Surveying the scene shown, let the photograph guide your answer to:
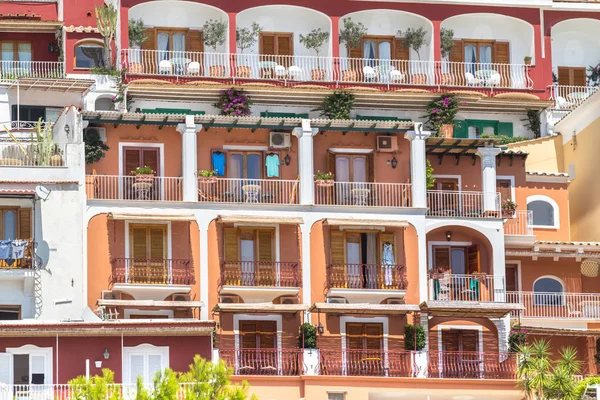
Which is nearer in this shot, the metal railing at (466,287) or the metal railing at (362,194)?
the metal railing at (466,287)

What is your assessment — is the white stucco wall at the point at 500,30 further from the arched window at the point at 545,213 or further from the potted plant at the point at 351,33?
the arched window at the point at 545,213

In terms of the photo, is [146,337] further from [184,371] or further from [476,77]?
[476,77]

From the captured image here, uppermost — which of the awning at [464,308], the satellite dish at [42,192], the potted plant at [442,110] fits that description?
the potted plant at [442,110]

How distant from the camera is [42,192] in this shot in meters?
63.6

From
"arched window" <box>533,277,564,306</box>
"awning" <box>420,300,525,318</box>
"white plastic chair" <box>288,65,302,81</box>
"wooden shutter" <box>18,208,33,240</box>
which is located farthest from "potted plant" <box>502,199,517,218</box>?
"wooden shutter" <box>18,208,33,240</box>

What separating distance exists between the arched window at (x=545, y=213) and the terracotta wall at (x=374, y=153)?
21.3 ft

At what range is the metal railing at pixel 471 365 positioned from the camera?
65688 mm

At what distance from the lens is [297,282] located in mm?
65938

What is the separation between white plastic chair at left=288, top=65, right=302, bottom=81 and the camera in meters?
75.6

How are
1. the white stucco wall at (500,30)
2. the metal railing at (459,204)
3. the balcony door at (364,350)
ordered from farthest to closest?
the white stucco wall at (500,30), the metal railing at (459,204), the balcony door at (364,350)

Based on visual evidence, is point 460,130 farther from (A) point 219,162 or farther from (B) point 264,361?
(B) point 264,361

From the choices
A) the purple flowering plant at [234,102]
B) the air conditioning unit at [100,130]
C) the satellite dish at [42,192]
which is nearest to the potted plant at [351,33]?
the purple flowering plant at [234,102]

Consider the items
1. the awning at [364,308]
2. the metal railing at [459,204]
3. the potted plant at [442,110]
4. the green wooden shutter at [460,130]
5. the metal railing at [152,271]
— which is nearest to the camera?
the metal railing at [152,271]

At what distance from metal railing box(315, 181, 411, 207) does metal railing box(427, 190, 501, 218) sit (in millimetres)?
1216
